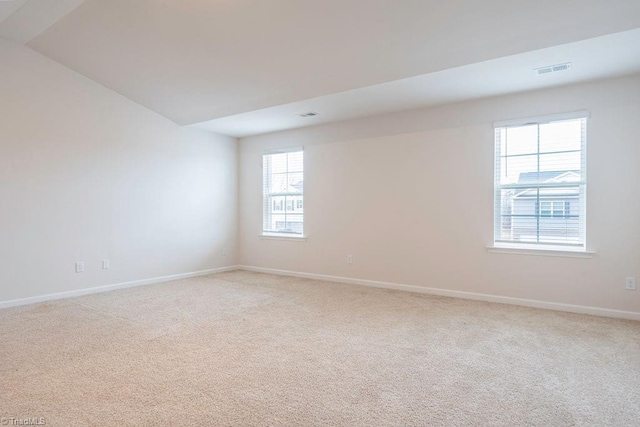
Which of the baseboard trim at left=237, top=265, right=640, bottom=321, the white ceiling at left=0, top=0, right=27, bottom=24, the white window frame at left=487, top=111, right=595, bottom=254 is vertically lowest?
the baseboard trim at left=237, top=265, right=640, bottom=321

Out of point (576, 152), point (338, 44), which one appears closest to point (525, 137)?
point (576, 152)

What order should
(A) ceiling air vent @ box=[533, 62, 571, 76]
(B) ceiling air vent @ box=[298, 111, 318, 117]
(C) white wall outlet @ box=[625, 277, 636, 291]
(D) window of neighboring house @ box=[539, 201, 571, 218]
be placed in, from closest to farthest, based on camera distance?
(A) ceiling air vent @ box=[533, 62, 571, 76]
(C) white wall outlet @ box=[625, 277, 636, 291]
(D) window of neighboring house @ box=[539, 201, 571, 218]
(B) ceiling air vent @ box=[298, 111, 318, 117]

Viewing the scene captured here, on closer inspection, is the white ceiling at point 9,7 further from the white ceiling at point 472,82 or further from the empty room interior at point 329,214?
the white ceiling at point 472,82

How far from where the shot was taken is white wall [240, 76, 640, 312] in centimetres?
363

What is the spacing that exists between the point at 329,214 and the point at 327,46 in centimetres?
264

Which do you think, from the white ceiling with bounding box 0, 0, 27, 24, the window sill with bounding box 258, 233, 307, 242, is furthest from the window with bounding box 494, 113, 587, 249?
the white ceiling with bounding box 0, 0, 27, 24

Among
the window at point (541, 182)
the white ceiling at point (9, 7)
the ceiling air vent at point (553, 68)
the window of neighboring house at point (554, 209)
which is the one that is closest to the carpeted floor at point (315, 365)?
the window at point (541, 182)

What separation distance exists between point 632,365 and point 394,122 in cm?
354

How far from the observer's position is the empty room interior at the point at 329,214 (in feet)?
7.41

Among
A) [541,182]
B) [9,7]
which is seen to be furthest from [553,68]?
[9,7]

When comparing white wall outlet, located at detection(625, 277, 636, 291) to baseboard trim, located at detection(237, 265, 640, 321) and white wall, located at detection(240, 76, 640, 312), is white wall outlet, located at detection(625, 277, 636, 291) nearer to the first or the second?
white wall, located at detection(240, 76, 640, 312)

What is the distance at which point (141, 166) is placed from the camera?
527 cm

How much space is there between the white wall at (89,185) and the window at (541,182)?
4.48 meters

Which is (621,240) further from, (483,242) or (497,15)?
(497,15)
